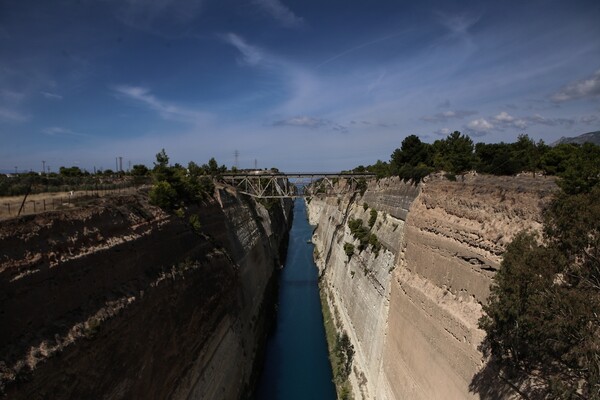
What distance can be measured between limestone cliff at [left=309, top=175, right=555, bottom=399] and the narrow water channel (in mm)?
2592

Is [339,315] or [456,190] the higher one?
[456,190]

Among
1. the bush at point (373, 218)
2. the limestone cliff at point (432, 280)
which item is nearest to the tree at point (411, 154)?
the bush at point (373, 218)

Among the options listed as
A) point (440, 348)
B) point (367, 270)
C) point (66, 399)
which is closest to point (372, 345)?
point (367, 270)

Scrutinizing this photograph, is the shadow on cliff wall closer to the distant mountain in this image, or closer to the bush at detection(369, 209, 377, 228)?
the bush at detection(369, 209, 377, 228)

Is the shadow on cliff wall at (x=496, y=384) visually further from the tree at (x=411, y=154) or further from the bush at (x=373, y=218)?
the tree at (x=411, y=154)

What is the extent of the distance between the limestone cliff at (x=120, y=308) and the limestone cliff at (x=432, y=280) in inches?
245

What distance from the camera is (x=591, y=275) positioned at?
25.5 feet

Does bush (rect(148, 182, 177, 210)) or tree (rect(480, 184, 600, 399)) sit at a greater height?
bush (rect(148, 182, 177, 210))

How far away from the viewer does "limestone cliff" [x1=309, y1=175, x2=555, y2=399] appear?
11578mm

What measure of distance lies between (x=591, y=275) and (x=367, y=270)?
1473cm

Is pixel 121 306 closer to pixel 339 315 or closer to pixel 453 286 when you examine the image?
pixel 453 286

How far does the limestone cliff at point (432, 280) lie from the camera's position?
11.6 metres

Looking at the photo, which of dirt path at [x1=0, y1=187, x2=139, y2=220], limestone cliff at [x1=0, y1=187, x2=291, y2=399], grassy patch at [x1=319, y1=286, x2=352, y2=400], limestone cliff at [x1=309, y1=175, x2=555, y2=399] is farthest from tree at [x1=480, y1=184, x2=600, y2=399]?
dirt path at [x1=0, y1=187, x2=139, y2=220]

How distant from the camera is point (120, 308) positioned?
11.3 meters
